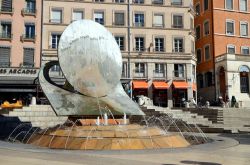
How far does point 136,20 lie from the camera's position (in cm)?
4622

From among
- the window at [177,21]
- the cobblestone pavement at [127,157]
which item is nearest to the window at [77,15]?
the window at [177,21]

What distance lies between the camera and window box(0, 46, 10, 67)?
40.9 metres

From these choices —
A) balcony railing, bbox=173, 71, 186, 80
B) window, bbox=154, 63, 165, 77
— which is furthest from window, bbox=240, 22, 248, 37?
window, bbox=154, 63, 165, 77

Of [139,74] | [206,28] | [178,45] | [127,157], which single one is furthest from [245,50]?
[127,157]

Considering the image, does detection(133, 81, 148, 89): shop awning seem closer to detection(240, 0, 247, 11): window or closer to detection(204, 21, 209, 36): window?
detection(204, 21, 209, 36): window

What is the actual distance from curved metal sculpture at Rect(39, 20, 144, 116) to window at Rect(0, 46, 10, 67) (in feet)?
86.9

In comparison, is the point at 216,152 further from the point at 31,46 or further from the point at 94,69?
the point at 31,46

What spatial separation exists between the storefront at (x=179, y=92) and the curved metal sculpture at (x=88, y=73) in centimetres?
2916

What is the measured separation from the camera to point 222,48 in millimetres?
48469

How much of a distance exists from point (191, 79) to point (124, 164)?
38.1 m

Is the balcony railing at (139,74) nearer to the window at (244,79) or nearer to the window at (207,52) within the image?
the window at (207,52)

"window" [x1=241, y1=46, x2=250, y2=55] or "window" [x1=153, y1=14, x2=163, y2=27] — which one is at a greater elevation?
"window" [x1=153, y1=14, x2=163, y2=27]

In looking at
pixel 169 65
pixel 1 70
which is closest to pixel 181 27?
pixel 169 65

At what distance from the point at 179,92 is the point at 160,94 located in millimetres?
2372
